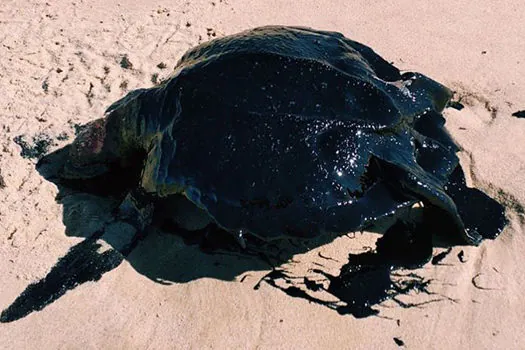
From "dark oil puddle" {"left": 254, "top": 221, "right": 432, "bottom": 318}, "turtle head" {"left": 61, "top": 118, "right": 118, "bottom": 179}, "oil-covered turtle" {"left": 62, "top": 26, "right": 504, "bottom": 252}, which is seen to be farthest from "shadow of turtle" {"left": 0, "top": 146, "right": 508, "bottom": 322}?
"turtle head" {"left": 61, "top": 118, "right": 118, "bottom": 179}

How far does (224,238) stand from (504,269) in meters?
1.55

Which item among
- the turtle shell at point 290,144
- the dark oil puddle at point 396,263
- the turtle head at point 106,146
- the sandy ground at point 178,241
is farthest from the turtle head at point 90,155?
the dark oil puddle at point 396,263

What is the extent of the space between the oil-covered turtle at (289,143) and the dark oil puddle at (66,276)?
0.27 m

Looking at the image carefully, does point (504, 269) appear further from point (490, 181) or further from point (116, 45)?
point (116, 45)

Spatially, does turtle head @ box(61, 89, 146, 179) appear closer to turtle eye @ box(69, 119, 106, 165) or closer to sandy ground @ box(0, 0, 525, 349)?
turtle eye @ box(69, 119, 106, 165)

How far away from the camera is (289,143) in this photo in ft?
10.6

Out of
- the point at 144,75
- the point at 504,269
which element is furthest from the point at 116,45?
the point at 504,269

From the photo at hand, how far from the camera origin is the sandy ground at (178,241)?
10.7ft

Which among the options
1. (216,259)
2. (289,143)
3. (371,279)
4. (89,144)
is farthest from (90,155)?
(371,279)

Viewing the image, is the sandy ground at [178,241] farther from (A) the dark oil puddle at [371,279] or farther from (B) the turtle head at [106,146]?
(B) the turtle head at [106,146]

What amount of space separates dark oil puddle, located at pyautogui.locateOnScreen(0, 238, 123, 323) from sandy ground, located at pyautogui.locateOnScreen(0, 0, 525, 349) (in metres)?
0.05

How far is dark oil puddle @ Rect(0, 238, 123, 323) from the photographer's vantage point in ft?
11.2

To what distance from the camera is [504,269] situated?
3.48 m

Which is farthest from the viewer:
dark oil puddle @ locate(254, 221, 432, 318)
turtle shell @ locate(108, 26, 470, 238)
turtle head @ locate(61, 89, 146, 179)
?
turtle head @ locate(61, 89, 146, 179)
